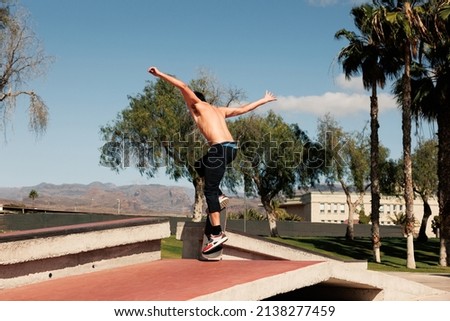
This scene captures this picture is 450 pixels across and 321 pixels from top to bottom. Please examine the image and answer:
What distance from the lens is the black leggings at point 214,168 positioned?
7891 mm

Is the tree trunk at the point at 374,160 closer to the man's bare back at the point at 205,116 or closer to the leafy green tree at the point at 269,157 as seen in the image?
the leafy green tree at the point at 269,157

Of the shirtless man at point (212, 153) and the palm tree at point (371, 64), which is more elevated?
the palm tree at point (371, 64)

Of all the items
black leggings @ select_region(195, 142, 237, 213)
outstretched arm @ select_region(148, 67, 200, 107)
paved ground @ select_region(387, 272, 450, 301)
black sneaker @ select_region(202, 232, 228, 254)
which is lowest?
paved ground @ select_region(387, 272, 450, 301)

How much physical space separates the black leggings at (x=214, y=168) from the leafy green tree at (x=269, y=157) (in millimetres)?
37975

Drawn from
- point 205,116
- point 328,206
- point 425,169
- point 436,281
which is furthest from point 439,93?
point 328,206

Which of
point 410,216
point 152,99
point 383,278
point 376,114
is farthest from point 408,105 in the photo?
point 152,99

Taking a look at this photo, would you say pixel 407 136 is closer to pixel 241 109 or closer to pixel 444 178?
pixel 444 178

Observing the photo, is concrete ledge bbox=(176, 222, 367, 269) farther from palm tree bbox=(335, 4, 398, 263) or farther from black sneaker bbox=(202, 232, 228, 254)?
palm tree bbox=(335, 4, 398, 263)

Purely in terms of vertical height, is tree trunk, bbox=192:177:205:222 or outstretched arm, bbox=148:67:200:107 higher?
outstretched arm, bbox=148:67:200:107

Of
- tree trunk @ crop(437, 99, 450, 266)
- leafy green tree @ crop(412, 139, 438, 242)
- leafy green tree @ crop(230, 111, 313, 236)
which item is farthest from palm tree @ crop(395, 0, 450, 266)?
leafy green tree @ crop(412, 139, 438, 242)

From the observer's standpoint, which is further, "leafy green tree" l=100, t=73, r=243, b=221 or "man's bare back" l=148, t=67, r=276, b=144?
"leafy green tree" l=100, t=73, r=243, b=221

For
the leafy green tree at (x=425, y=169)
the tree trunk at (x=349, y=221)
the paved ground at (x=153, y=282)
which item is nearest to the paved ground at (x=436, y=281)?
the paved ground at (x=153, y=282)

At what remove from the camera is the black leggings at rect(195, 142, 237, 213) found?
789 centimetres

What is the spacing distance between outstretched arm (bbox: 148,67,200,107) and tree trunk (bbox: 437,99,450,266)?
22198mm
